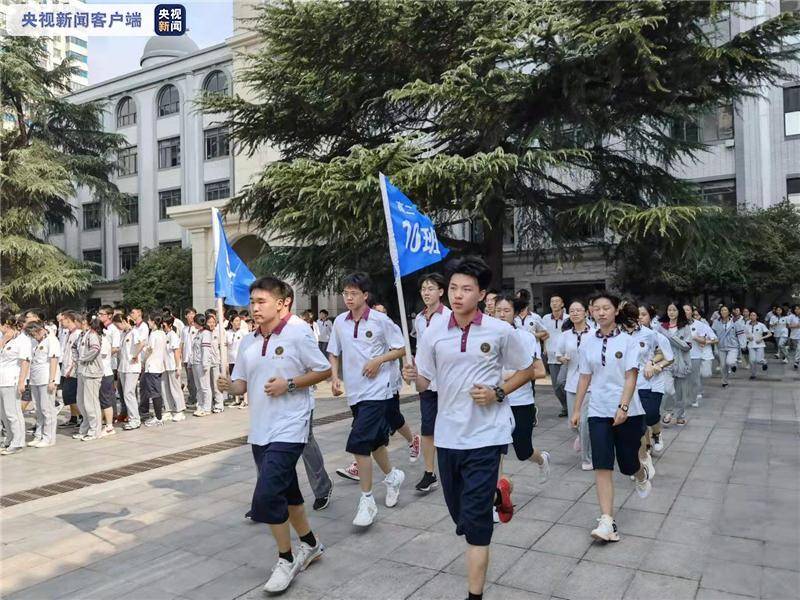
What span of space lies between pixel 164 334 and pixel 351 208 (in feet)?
14.5

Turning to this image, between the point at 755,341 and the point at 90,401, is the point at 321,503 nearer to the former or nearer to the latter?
the point at 90,401

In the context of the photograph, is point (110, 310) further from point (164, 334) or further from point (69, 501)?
point (69, 501)

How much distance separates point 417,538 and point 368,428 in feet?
3.07

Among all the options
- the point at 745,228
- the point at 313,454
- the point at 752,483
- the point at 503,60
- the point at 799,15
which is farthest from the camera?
the point at 745,228

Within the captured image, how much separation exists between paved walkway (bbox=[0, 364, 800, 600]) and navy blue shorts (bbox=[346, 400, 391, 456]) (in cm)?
59

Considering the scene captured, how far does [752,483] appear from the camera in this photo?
5.93 meters

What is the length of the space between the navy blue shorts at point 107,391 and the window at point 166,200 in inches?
1134

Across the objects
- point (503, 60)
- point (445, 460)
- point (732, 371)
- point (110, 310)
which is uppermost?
point (503, 60)

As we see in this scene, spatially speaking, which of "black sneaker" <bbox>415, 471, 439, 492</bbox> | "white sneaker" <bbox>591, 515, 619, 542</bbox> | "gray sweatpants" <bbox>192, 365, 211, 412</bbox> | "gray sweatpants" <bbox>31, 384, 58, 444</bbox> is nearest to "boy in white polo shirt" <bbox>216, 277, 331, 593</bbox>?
"black sneaker" <bbox>415, 471, 439, 492</bbox>

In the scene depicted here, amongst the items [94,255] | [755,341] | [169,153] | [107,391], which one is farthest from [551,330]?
[94,255]

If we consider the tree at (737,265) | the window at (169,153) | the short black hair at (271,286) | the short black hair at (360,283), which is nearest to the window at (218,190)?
the window at (169,153)

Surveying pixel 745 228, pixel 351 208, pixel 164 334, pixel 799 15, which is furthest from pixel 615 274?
pixel 164 334

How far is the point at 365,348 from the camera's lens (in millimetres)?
5312

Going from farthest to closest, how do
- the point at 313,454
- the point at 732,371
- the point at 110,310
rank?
1. the point at 732,371
2. the point at 110,310
3. the point at 313,454
